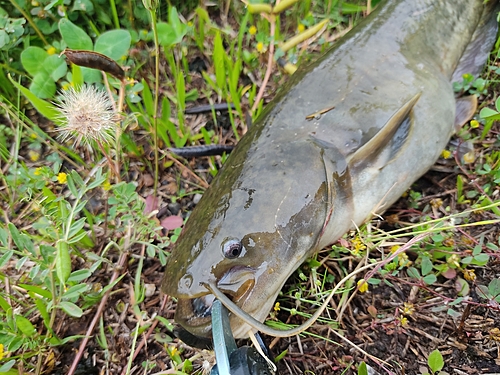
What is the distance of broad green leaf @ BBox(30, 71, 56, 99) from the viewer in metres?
2.58

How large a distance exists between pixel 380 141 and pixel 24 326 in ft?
6.02

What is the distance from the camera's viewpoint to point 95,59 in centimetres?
190

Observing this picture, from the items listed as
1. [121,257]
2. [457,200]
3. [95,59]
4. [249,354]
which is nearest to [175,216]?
[121,257]

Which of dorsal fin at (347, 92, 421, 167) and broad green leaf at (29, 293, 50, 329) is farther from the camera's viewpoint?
dorsal fin at (347, 92, 421, 167)

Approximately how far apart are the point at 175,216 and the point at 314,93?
42.1 inches

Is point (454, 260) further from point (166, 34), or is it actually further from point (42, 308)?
point (166, 34)

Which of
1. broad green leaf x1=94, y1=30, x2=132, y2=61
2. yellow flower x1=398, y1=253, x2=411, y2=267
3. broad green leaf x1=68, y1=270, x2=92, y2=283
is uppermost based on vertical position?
broad green leaf x1=94, y1=30, x2=132, y2=61

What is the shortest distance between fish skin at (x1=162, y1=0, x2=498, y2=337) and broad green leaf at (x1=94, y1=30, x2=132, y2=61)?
3.51 ft

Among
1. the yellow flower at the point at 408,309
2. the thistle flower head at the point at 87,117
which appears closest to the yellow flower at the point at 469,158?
the yellow flower at the point at 408,309

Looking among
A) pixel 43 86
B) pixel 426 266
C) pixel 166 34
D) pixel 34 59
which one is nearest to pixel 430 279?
pixel 426 266

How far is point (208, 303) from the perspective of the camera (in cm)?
179

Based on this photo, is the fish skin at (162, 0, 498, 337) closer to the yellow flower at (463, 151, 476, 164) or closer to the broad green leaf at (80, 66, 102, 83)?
the yellow flower at (463, 151, 476, 164)

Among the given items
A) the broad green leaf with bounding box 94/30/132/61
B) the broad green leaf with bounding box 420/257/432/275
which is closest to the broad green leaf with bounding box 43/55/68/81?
the broad green leaf with bounding box 94/30/132/61

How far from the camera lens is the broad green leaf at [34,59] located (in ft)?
8.55
